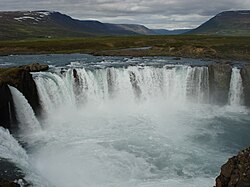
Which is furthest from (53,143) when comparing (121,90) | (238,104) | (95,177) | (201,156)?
(238,104)

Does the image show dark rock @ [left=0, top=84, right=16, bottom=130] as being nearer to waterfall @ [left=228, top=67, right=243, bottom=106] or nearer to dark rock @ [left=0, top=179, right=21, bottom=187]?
dark rock @ [left=0, top=179, right=21, bottom=187]

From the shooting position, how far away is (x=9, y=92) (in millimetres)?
28078

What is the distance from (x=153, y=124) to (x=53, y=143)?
31.4 ft

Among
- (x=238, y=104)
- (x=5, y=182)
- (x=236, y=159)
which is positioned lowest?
(x=238, y=104)

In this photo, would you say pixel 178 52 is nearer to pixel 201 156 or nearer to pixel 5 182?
pixel 201 156

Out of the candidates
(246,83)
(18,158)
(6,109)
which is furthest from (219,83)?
(18,158)

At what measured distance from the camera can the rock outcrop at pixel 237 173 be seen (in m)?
12.5

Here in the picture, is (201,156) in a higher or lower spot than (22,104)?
lower

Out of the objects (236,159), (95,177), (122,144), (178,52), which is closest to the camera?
(236,159)

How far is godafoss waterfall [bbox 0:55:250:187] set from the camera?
20.6 m

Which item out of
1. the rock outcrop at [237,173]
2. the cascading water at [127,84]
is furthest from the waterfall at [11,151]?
the rock outcrop at [237,173]

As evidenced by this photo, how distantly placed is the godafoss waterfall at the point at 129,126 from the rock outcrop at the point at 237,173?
5.99 m

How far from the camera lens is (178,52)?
5959cm

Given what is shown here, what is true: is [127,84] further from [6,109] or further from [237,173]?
[237,173]
